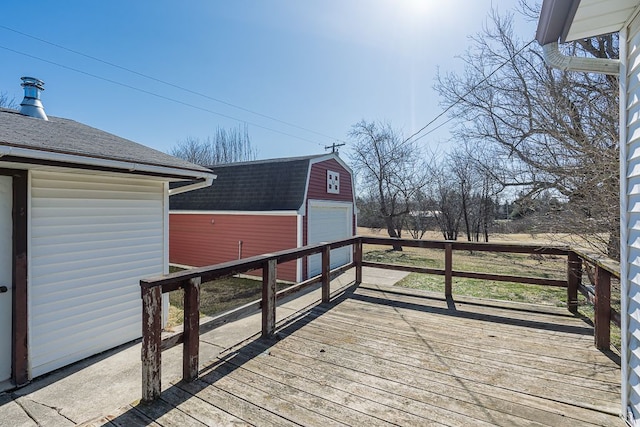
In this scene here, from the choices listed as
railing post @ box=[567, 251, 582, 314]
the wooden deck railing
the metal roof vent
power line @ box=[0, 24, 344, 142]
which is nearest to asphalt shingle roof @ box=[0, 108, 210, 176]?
the metal roof vent

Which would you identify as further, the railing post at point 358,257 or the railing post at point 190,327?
the railing post at point 358,257

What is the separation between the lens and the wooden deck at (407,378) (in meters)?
1.91

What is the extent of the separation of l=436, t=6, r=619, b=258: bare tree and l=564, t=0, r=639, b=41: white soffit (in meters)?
1.78

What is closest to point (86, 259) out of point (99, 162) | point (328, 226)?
point (99, 162)

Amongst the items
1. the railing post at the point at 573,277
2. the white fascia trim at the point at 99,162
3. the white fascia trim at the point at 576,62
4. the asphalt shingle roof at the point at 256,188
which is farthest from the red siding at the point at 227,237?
the white fascia trim at the point at 576,62

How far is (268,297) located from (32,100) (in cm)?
478

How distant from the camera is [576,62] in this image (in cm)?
206

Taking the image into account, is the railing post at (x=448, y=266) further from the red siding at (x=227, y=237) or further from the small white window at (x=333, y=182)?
the small white window at (x=333, y=182)

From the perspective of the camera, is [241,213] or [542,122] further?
[241,213]

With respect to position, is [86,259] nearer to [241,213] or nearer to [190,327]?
[190,327]

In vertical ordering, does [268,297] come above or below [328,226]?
below

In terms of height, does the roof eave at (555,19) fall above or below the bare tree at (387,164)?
below

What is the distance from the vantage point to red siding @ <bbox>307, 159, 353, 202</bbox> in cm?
890

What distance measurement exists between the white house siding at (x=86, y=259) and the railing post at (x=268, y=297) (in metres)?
2.28
